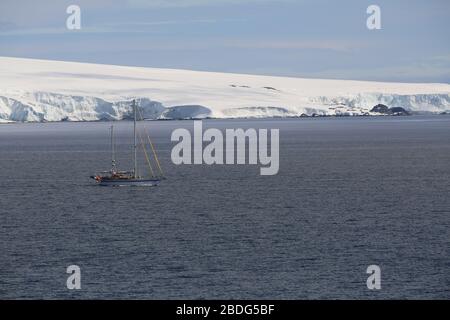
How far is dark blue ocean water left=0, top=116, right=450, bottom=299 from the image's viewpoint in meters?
35.1

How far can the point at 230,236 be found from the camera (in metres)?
45.7

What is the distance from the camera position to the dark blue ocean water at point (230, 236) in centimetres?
3506

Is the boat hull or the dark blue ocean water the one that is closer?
the dark blue ocean water

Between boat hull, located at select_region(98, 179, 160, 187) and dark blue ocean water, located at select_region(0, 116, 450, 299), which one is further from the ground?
boat hull, located at select_region(98, 179, 160, 187)

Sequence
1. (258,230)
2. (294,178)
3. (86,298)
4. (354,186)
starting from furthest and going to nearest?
(294,178), (354,186), (258,230), (86,298)

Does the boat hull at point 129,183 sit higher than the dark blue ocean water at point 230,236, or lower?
higher

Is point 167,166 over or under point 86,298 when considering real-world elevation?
over

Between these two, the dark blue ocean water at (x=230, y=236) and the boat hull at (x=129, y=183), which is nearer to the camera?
the dark blue ocean water at (x=230, y=236)

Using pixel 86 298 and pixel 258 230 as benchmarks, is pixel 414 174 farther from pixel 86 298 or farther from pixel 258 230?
pixel 86 298

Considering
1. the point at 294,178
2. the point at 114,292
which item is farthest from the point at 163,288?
the point at 294,178

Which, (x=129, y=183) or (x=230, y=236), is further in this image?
(x=129, y=183)

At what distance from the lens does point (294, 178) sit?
7931 centimetres

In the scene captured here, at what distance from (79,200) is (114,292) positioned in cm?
2931

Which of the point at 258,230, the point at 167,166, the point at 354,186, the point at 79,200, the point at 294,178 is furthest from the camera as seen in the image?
the point at 167,166
